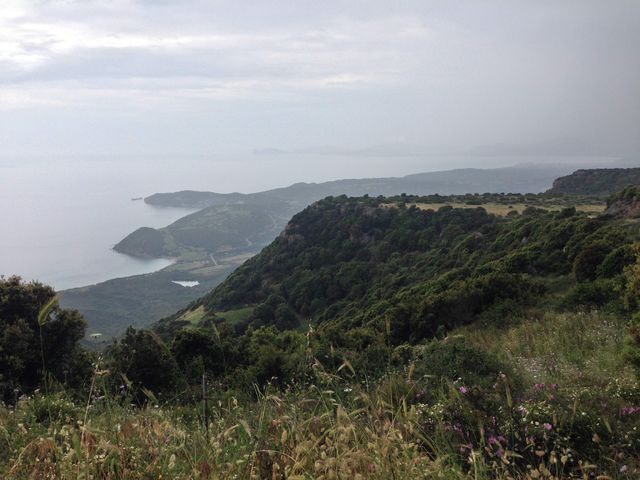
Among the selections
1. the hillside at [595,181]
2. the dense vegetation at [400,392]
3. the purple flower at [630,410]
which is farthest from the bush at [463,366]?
the hillside at [595,181]

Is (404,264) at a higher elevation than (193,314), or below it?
higher

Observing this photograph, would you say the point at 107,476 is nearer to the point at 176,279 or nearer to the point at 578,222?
the point at 578,222

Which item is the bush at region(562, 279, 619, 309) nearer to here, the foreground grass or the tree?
the foreground grass

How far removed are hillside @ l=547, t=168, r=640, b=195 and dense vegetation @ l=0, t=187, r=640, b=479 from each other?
61918 millimetres

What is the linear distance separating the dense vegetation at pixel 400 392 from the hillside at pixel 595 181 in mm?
61918

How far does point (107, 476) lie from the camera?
260cm

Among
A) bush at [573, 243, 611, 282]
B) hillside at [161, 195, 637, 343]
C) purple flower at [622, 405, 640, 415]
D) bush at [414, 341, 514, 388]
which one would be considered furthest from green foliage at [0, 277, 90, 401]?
bush at [573, 243, 611, 282]

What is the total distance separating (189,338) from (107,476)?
1145 cm

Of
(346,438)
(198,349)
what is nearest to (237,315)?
(198,349)

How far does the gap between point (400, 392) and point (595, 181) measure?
327 feet

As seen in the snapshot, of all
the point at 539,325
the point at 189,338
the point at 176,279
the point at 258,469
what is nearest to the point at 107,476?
the point at 258,469

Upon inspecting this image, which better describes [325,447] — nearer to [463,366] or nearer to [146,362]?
[463,366]

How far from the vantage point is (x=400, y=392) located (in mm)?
4617

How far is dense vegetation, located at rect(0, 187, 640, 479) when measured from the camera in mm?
2676
